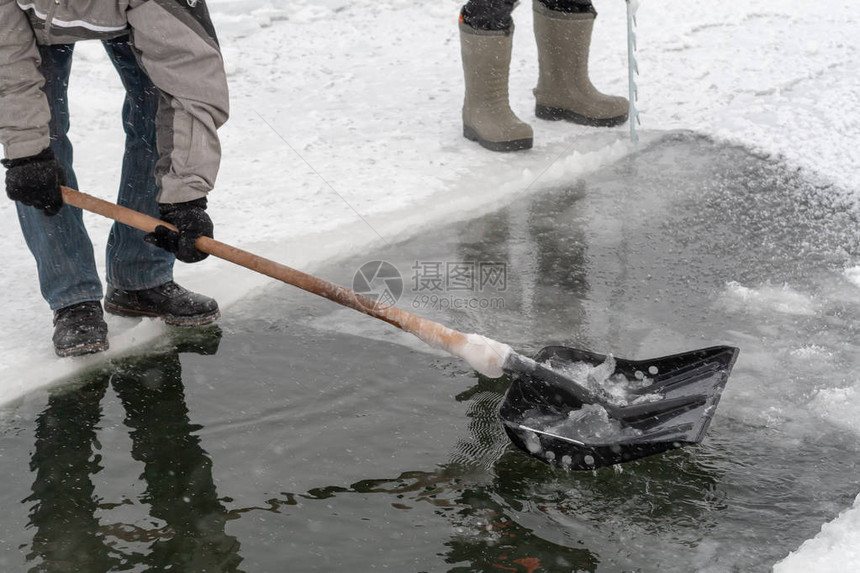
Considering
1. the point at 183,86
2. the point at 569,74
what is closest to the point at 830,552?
the point at 183,86

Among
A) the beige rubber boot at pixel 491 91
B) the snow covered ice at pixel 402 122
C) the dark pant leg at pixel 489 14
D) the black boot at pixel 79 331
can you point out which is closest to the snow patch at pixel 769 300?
the snow covered ice at pixel 402 122

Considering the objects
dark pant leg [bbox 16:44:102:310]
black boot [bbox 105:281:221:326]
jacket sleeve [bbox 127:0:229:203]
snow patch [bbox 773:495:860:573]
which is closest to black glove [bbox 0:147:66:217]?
dark pant leg [bbox 16:44:102:310]

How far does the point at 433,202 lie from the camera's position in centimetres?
453

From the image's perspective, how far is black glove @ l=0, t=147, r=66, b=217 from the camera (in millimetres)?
2943

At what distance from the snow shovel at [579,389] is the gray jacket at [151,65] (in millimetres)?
241

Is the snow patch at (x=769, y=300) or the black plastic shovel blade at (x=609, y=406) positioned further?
the snow patch at (x=769, y=300)

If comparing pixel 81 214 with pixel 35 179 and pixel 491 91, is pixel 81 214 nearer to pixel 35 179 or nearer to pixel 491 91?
pixel 35 179

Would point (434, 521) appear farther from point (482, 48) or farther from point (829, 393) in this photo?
point (482, 48)

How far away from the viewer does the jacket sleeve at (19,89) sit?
2852 millimetres

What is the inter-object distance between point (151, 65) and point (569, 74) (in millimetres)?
3226

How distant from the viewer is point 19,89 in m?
2.89
